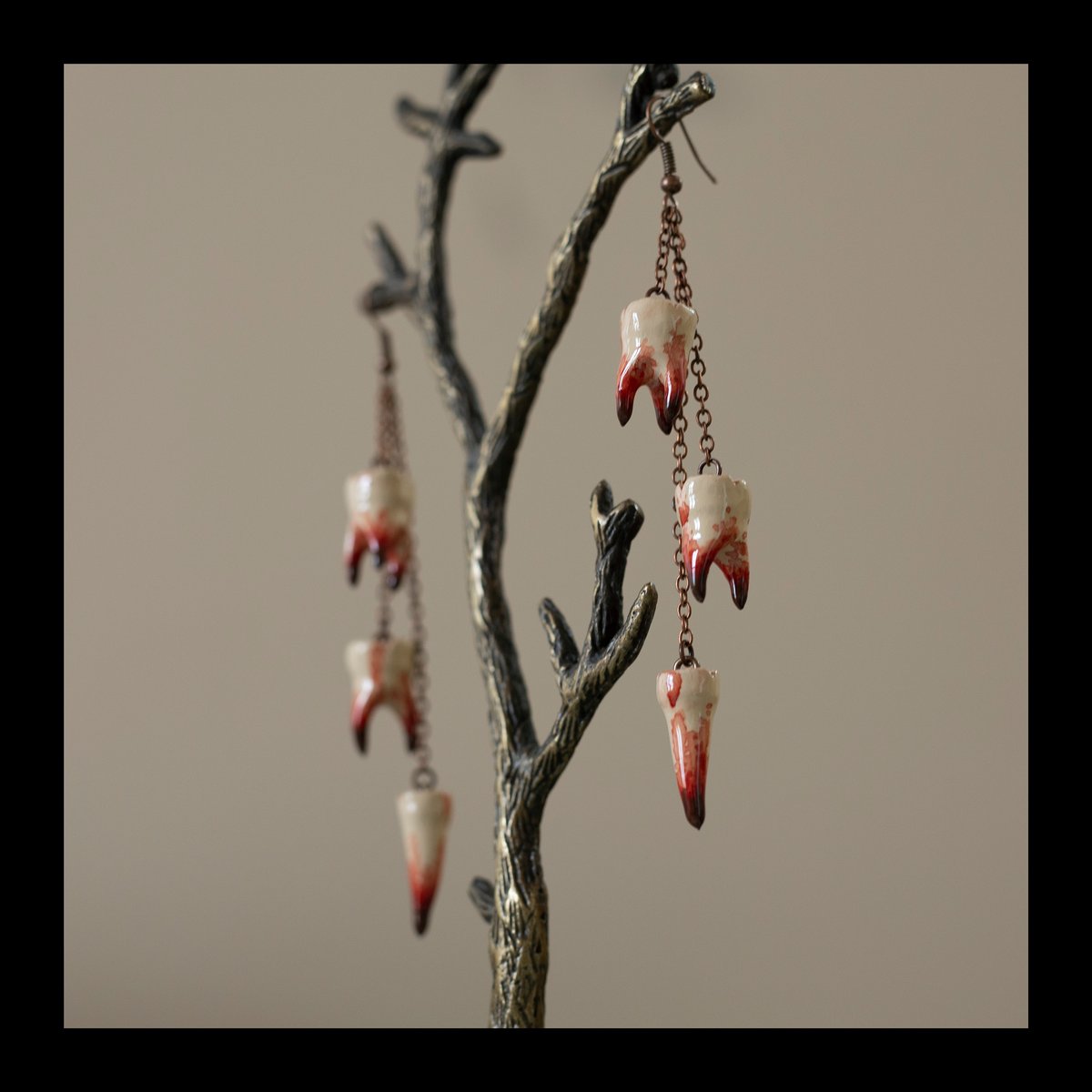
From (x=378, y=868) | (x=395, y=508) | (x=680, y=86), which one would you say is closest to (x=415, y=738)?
(x=395, y=508)

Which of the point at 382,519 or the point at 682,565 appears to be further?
the point at 382,519

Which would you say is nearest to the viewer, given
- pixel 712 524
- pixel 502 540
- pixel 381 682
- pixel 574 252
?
pixel 712 524

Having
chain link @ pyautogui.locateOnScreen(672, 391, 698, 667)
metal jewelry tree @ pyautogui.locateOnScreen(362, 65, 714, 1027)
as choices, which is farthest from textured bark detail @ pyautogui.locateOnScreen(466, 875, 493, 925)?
chain link @ pyautogui.locateOnScreen(672, 391, 698, 667)

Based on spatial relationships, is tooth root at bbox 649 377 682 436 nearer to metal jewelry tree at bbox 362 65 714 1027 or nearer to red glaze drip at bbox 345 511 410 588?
metal jewelry tree at bbox 362 65 714 1027

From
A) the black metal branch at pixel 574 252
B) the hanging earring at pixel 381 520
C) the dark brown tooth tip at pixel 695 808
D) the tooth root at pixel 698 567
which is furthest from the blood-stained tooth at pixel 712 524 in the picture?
the hanging earring at pixel 381 520

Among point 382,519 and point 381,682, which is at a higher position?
point 382,519

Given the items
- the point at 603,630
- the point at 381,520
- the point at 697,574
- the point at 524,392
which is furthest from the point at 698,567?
the point at 381,520

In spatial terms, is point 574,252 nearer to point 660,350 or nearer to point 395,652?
point 660,350
